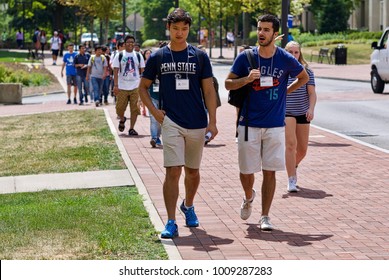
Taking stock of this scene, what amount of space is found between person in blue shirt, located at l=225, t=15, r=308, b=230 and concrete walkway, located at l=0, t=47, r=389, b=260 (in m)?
0.58

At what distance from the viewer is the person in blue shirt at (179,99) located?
9594 millimetres

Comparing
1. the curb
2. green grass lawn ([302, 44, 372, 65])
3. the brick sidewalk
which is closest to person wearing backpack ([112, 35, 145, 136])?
the curb

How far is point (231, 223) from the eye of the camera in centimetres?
1050

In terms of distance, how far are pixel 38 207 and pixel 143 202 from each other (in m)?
1.10

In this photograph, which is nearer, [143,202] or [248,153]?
[248,153]

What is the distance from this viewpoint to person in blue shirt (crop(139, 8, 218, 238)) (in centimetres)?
959

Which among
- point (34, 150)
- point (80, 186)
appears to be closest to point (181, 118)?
point (80, 186)

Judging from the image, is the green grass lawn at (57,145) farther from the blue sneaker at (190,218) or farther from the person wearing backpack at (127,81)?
the blue sneaker at (190,218)

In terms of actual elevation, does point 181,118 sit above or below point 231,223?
above

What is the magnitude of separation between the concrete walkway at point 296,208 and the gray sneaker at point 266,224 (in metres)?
0.06

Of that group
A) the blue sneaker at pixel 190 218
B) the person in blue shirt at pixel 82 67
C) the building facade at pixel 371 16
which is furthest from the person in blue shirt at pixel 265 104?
the building facade at pixel 371 16

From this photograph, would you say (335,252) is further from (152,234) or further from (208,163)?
(208,163)

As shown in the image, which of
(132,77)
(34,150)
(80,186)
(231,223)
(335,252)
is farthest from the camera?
(132,77)

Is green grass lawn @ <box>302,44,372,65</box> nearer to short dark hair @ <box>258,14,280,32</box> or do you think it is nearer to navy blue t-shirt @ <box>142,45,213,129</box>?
short dark hair @ <box>258,14,280,32</box>
